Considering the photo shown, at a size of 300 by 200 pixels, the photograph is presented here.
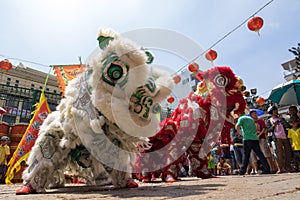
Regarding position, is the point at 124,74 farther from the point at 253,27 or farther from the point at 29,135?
the point at 253,27

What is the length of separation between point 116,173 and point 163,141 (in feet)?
3.94

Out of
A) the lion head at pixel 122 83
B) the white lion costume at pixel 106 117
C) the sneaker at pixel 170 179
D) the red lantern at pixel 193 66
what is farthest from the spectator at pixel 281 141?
the lion head at pixel 122 83

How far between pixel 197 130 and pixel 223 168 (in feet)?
14.4

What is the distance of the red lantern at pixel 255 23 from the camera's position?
512 cm

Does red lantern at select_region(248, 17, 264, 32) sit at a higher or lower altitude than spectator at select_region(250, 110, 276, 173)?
higher

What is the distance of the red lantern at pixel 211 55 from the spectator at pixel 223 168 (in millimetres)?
3100

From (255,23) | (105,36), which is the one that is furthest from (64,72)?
(255,23)

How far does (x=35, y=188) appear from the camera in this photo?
1.96 m

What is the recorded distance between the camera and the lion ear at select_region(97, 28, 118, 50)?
207 cm

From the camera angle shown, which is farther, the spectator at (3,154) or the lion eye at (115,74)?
the spectator at (3,154)

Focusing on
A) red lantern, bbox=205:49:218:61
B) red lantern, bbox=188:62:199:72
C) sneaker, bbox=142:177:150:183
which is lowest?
sneaker, bbox=142:177:150:183

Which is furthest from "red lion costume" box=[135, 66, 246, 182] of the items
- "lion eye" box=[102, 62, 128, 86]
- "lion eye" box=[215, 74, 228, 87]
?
"lion eye" box=[102, 62, 128, 86]

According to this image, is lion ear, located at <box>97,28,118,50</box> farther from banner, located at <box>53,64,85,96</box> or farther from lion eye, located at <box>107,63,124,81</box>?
banner, located at <box>53,64,85,96</box>

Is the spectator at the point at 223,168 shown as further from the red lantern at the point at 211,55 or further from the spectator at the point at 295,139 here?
the red lantern at the point at 211,55
